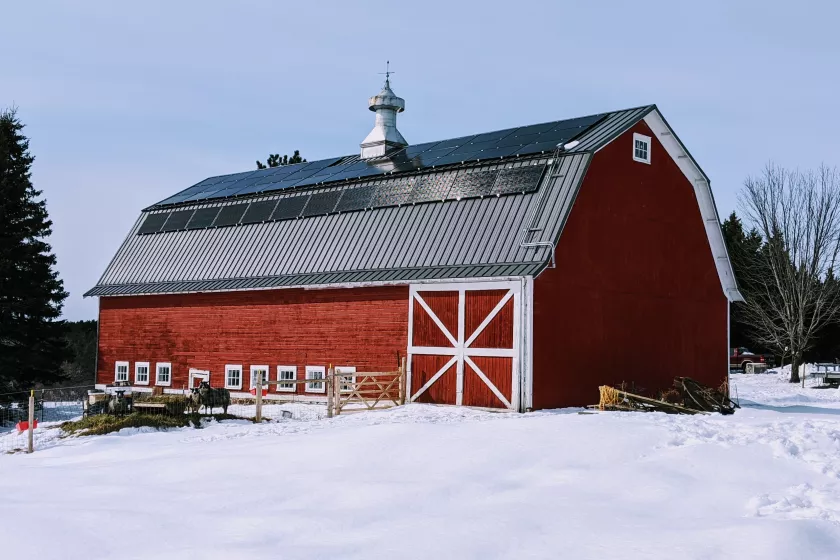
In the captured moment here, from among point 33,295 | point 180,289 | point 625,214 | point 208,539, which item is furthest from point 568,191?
point 33,295

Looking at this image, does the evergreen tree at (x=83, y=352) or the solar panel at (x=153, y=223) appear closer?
the solar panel at (x=153, y=223)

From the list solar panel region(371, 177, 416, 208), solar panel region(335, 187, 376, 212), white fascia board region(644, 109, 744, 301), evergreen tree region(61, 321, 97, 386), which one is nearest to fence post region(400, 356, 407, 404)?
solar panel region(371, 177, 416, 208)

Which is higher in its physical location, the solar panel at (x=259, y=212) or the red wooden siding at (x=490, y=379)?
the solar panel at (x=259, y=212)

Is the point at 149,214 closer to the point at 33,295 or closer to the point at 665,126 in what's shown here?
the point at 33,295

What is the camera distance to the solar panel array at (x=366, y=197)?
2525cm

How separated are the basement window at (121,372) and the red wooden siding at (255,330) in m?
0.17

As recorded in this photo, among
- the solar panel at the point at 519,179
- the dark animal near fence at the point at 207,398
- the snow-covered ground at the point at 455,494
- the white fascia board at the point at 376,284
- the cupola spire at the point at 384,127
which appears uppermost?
the cupola spire at the point at 384,127

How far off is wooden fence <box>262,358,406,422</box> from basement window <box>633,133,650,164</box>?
8200 millimetres

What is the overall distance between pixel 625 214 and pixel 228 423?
1123cm

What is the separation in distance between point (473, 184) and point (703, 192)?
6.87 meters

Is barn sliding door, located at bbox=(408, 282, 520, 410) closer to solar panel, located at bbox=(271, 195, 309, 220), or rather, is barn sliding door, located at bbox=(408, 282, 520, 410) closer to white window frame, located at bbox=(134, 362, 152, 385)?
solar panel, located at bbox=(271, 195, 309, 220)

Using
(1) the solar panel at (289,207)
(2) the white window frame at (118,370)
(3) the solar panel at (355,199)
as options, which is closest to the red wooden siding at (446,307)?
(3) the solar panel at (355,199)

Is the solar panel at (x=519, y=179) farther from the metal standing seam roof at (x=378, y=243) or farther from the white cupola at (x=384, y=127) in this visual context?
the white cupola at (x=384, y=127)

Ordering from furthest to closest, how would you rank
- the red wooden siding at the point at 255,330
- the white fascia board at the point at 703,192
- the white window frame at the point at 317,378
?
the white window frame at the point at 317,378 → the white fascia board at the point at 703,192 → the red wooden siding at the point at 255,330
